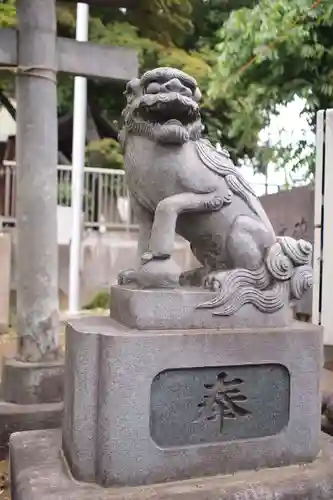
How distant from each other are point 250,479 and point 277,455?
→ 0.66 feet

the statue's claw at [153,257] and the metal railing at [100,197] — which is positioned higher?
the metal railing at [100,197]

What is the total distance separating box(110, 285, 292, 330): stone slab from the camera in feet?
7.04

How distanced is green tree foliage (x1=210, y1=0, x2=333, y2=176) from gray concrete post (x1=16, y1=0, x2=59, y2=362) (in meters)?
2.20

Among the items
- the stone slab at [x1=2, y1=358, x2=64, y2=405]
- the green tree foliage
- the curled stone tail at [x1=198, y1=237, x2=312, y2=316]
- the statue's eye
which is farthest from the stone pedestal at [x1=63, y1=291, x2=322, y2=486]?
the green tree foliage

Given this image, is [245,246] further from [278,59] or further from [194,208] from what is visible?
[278,59]

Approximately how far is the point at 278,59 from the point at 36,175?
292cm

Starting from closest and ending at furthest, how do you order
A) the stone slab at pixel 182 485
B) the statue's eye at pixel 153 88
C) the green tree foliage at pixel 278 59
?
1. the stone slab at pixel 182 485
2. the statue's eye at pixel 153 88
3. the green tree foliage at pixel 278 59

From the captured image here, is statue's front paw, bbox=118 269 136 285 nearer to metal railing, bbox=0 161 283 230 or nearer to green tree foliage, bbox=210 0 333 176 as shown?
green tree foliage, bbox=210 0 333 176

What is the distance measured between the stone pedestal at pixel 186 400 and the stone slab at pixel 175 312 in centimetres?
3

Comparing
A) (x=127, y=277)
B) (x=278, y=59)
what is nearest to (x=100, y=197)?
(x=278, y=59)

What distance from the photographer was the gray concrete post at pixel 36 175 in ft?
11.3

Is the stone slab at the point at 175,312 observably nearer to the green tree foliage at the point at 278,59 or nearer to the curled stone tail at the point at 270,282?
the curled stone tail at the point at 270,282

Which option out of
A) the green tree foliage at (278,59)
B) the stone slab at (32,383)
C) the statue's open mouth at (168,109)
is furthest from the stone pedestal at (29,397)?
the green tree foliage at (278,59)

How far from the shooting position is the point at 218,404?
2236 millimetres
